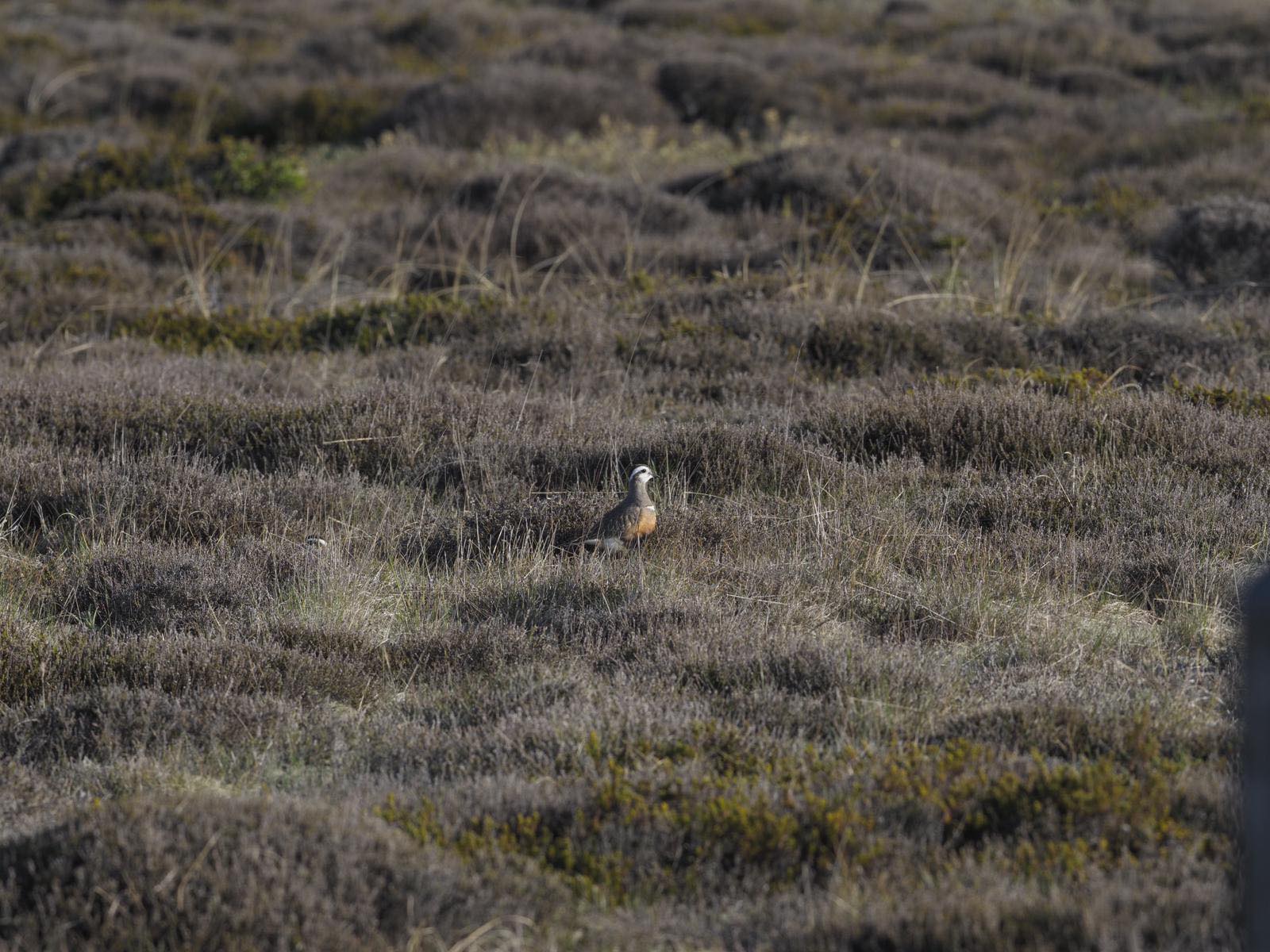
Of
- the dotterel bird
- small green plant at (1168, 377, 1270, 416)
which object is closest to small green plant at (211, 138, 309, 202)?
the dotterel bird

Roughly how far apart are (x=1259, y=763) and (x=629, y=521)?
127 inches

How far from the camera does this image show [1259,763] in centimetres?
200

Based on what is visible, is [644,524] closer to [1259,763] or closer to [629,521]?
[629,521]

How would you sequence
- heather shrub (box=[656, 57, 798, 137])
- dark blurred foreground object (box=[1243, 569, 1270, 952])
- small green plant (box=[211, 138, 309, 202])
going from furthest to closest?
heather shrub (box=[656, 57, 798, 137]) → small green plant (box=[211, 138, 309, 202]) → dark blurred foreground object (box=[1243, 569, 1270, 952])

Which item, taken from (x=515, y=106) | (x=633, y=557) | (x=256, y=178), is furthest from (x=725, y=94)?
(x=633, y=557)

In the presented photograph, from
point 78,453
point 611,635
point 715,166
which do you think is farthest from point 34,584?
point 715,166

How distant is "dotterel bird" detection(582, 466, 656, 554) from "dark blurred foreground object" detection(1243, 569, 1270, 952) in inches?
124

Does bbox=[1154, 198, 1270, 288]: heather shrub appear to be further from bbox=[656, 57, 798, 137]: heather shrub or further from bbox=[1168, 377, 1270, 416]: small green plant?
bbox=[656, 57, 798, 137]: heather shrub

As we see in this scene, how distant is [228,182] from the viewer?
12.5 metres

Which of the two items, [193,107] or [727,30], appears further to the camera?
[727,30]

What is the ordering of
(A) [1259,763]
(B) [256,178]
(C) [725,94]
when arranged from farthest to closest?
(C) [725,94] < (B) [256,178] < (A) [1259,763]

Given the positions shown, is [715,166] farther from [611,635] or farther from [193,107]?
[611,635]

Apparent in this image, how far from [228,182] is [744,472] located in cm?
849

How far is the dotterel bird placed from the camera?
16.5 ft
